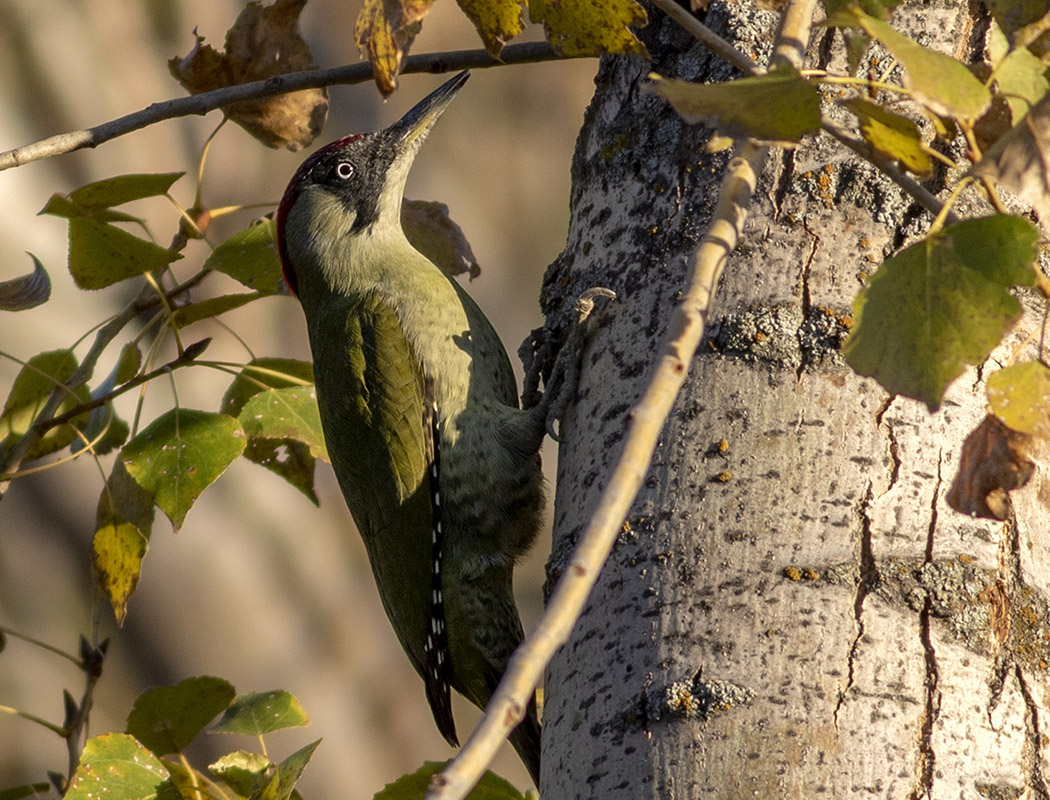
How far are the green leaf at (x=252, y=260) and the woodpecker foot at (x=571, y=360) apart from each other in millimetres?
536

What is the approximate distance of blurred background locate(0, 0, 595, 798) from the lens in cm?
555

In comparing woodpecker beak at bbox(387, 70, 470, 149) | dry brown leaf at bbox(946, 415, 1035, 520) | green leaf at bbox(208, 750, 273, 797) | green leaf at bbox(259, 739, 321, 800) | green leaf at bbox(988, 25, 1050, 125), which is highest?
woodpecker beak at bbox(387, 70, 470, 149)

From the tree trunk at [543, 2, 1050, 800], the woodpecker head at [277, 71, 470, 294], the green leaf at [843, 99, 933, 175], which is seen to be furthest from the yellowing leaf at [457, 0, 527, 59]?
the woodpecker head at [277, 71, 470, 294]

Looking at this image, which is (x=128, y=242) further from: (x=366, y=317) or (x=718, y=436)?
(x=718, y=436)

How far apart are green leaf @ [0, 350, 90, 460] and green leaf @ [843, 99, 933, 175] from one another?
5.23 feet

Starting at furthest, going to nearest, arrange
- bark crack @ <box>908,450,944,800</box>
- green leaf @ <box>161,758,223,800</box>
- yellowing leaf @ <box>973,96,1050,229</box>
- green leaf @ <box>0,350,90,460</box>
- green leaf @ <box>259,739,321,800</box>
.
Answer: green leaf @ <box>0,350,90,460</box>, green leaf @ <box>161,758,223,800</box>, green leaf @ <box>259,739,321,800</box>, bark crack @ <box>908,450,944,800</box>, yellowing leaf @ <box>973,96,1050,229</box>

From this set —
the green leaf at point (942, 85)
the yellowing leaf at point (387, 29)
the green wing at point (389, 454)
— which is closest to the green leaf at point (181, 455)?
the green wing at point (389, 454)

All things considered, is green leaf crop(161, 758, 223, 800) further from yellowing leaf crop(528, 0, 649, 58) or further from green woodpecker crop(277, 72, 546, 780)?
yellowing leaf crop(528, 0, 649, 58)

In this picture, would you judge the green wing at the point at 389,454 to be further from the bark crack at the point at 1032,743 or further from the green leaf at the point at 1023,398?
the green leaf at the point at 1023,398

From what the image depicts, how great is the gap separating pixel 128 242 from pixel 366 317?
34.2 inches

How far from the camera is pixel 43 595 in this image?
5566 millimetres

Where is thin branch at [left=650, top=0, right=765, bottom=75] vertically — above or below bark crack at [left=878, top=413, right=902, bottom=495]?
above

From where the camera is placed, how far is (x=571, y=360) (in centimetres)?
201

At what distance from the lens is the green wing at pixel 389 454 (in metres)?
2.65
